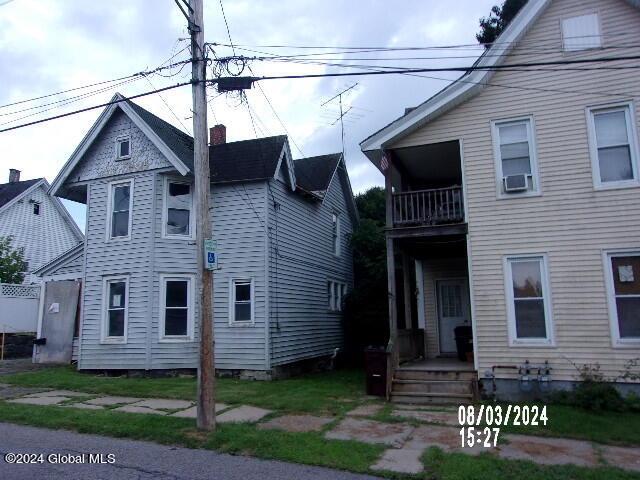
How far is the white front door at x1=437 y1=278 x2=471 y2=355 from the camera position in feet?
47.9

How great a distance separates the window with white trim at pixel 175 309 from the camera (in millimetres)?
14492

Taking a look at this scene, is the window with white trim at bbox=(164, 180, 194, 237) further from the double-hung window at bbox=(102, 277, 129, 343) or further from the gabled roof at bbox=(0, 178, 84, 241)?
the gabled roof at bbox=(0, 178, 84, 241)

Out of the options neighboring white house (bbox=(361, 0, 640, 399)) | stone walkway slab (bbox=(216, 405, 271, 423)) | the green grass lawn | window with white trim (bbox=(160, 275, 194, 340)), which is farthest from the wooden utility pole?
window with white trim (bbox=(160, 275, 194, 340))

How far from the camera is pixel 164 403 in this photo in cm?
1030

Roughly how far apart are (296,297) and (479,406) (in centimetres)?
749

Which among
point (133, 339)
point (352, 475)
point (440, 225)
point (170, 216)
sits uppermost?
point (170, 216)

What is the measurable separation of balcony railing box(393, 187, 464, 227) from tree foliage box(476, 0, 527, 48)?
14654 mm

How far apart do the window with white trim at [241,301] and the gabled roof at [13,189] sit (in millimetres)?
19101

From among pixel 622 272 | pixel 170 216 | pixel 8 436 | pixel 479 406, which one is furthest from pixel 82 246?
pixel 622 272

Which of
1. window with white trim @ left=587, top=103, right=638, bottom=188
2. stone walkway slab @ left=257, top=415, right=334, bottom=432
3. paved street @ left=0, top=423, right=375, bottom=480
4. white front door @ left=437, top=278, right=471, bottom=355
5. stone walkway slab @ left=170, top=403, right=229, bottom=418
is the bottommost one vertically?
paved street @ left=0, top=423, right=375, bottom=480

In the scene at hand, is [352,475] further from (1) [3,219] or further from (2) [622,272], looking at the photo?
(1) [3,219]

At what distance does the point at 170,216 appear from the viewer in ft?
49.3
